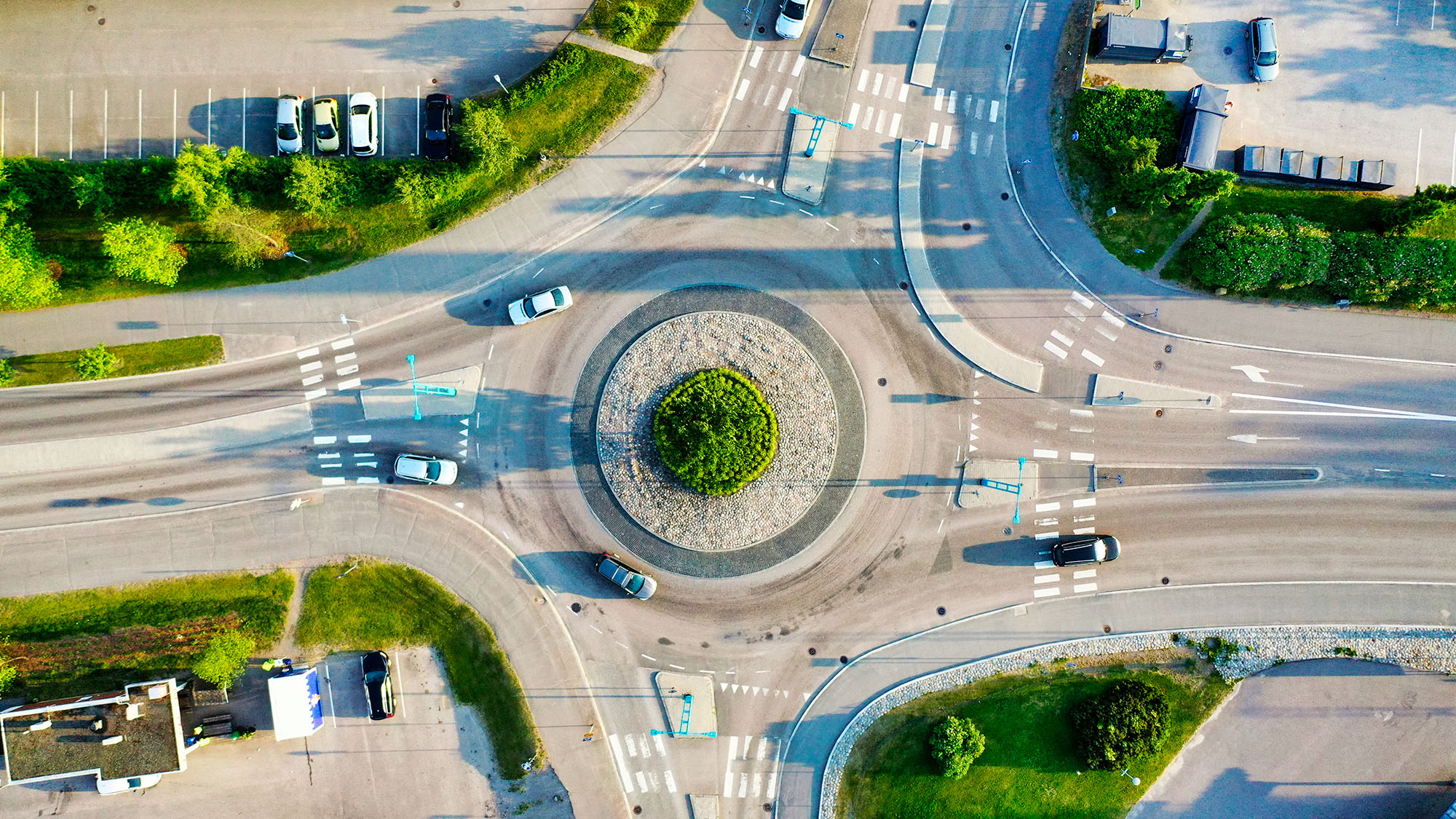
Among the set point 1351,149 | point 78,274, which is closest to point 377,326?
point 78,274

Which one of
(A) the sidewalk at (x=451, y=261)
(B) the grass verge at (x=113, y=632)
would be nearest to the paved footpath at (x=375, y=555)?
(B) the grass verge at (x=113, y=632)

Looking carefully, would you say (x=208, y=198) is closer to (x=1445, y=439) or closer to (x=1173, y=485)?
(x=1173, y=485)

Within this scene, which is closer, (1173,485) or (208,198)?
(208,198)

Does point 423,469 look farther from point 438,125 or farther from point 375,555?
point 438,125

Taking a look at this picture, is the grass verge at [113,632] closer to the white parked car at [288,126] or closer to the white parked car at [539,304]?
the white parked car at [539,304]

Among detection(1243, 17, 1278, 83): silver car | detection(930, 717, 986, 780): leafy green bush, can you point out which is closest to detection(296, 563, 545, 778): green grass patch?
detection(930, 717, 986, 780): leafy green bush
